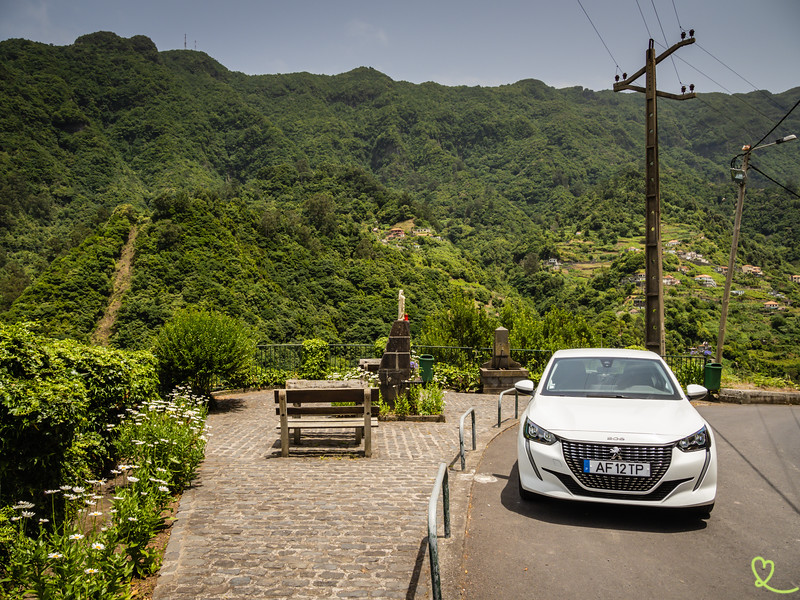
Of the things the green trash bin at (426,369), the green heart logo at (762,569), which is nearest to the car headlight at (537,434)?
the green heart logo at (762,569)

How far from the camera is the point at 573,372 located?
688cm

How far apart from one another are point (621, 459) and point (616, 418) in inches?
19.0

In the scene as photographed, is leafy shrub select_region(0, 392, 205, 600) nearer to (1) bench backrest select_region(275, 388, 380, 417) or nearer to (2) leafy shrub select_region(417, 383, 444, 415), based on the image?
(1) bench backrest select_region(275, 388, 380, 417)

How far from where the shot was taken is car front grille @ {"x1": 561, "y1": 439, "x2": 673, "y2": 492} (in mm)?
5184

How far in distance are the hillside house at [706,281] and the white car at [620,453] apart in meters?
62.4

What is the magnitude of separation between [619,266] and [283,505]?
2727 inches

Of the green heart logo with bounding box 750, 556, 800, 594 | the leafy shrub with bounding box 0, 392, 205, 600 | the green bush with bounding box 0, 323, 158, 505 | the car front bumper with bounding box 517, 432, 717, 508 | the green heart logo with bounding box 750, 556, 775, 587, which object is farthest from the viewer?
the car front bumper with bounding box 517, 432, 717, 508

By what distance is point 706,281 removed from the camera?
2425 inches

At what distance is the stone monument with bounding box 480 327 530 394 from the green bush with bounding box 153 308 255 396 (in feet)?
21.4

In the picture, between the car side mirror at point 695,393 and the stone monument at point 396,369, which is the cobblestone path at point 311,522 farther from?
the car side mirror at point 695,393

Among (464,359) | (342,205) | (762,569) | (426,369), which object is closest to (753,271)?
(464,359)

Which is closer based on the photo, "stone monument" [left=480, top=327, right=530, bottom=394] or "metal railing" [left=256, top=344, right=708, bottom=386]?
"stone monument" [left=480, top=327, right=530, bottom=394]

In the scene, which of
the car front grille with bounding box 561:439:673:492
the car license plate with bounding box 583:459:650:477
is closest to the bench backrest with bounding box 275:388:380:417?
the car front grille with bounding box 561:439:673:492

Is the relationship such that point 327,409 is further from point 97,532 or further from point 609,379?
point 609,379
